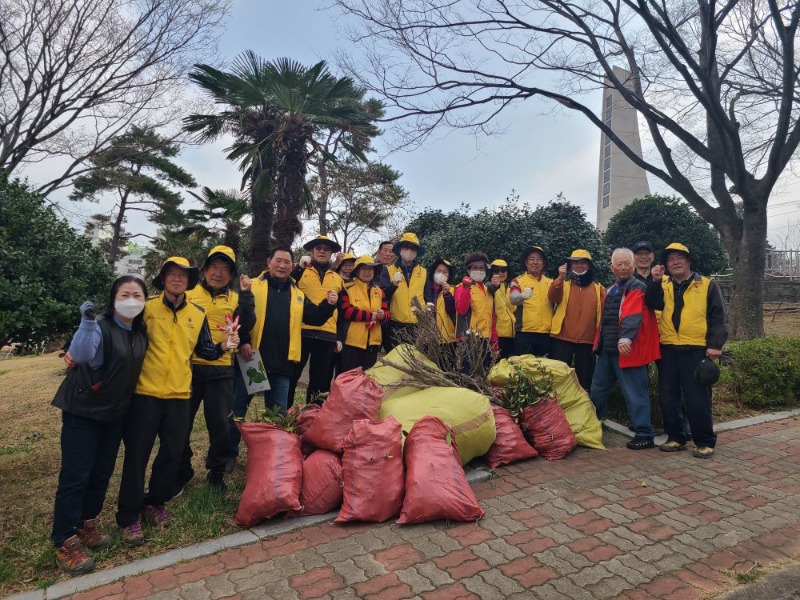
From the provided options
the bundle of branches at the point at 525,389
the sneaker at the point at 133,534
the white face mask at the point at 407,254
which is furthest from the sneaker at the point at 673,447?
the sneaker at the point at 133,534

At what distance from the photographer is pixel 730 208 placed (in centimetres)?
882

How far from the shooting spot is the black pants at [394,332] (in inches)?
194

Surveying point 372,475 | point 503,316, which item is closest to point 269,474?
point 372,475

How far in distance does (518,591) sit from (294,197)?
9.92 meters

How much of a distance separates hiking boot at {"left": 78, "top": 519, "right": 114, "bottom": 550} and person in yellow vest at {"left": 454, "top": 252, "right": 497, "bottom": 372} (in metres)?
3.13

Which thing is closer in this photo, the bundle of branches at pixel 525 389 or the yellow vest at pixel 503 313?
the bundle of branches at pixel 525 389

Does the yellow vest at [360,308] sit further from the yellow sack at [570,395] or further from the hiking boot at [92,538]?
the hiking boot at [92,538]

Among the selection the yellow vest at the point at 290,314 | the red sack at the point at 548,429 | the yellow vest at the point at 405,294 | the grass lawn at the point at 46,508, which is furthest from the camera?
the yellow vest at the point at 405,294

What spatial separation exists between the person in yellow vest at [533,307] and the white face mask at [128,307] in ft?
11.5

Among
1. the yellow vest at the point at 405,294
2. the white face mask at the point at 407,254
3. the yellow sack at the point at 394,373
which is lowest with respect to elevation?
the yellow sack at the point at 394,373

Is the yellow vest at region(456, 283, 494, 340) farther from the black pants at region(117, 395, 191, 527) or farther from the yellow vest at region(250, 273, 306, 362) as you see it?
the black pants at region(117, 395, 191, 527)

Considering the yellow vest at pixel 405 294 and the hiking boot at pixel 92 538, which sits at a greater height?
the yellow vest at pixel 405 294

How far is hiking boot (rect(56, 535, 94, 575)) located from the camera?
8.54 feet

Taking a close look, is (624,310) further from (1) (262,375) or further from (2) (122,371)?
(2) (122,371)
